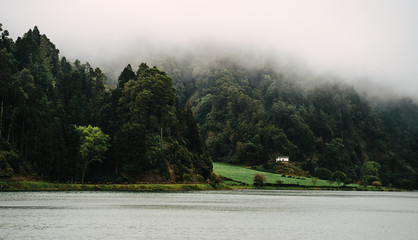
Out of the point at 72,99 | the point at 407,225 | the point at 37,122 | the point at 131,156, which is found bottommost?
the point at 407,225

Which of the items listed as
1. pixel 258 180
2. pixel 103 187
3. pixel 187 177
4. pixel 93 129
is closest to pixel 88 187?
pixel 103 187

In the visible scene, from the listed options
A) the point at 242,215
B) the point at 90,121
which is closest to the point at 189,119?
the point at 90,121

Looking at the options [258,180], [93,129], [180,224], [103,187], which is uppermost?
[93,129]

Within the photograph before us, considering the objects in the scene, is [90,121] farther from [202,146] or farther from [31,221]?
[31,221]

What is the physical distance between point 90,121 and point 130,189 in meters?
38.6

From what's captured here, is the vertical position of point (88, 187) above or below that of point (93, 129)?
below

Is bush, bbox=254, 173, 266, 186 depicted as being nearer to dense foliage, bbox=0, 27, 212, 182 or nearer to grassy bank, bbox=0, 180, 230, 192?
dense foliage, bbox=0, 27, 212, 182

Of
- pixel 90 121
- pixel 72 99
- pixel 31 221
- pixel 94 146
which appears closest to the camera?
pixel 31 221

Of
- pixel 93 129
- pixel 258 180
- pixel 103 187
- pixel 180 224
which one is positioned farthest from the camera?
pixel 258 180

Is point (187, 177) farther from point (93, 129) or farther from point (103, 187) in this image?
point (103, 187)

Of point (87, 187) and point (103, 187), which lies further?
point (103, 187)

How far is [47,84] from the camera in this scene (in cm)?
18025

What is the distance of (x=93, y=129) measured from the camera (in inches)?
5600

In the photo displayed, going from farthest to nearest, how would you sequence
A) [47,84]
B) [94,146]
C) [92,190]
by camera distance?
[47,84] → [94,146] → [92,190]
